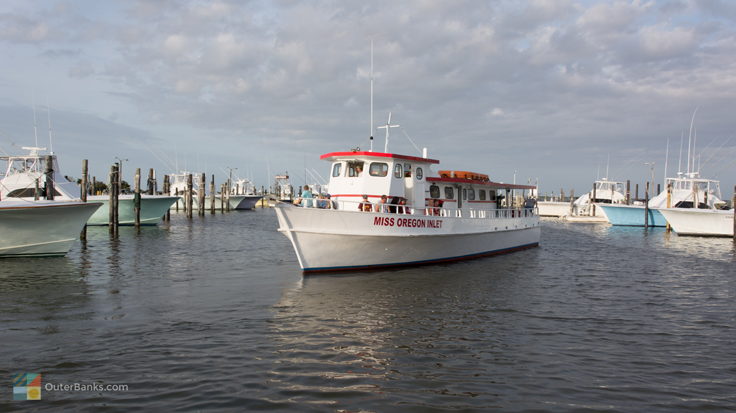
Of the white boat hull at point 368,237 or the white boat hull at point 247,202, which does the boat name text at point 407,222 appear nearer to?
the white boat hull at point 368,237

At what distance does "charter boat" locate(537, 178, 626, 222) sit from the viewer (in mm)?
58562

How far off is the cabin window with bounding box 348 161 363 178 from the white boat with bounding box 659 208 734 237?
2950 cm

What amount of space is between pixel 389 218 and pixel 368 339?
6.98 meters

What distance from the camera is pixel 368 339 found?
8.36 meters

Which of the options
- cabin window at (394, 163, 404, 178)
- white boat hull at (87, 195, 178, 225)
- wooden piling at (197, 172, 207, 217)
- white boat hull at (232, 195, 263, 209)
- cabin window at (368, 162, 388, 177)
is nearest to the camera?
cabin window at (368, 162, 388, 177)

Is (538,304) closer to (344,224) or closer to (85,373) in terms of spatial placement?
(344,224)

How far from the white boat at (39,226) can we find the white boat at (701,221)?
3861 centimetres

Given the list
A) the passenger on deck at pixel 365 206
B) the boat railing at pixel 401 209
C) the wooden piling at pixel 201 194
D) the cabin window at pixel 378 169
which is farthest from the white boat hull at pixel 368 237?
the wooden piling at pixel 201 194

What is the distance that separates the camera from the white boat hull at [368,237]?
1407 cm

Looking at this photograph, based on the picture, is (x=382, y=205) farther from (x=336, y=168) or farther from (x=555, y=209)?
(x=555, y=209)

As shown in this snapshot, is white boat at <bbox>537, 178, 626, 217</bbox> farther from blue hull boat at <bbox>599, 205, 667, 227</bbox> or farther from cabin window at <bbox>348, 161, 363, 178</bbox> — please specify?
cabin window at <bbox>348, 161, 363, 178</bbox>

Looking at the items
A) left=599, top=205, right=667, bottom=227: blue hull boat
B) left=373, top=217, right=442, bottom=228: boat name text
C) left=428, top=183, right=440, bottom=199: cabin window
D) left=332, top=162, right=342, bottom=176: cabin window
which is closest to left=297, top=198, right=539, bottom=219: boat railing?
left=373, top=217, right=442, bottom=228: boat name text

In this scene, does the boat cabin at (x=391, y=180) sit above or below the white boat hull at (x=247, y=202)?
above

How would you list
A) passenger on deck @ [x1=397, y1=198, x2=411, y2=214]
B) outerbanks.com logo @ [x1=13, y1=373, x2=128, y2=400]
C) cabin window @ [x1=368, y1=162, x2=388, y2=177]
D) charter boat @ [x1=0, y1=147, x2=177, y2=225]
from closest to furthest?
outerbanks.com logo @ [x1=13, y1=373, x2=128, y2=400] < passenger on deck @ [x1=397, y1=198, x2=411, y2=214] < cabin window @ [x1=368, y1=162, x2=388, y2=177] < charter boat @ [x1=0, y1=147, x2=177, y2=225]
